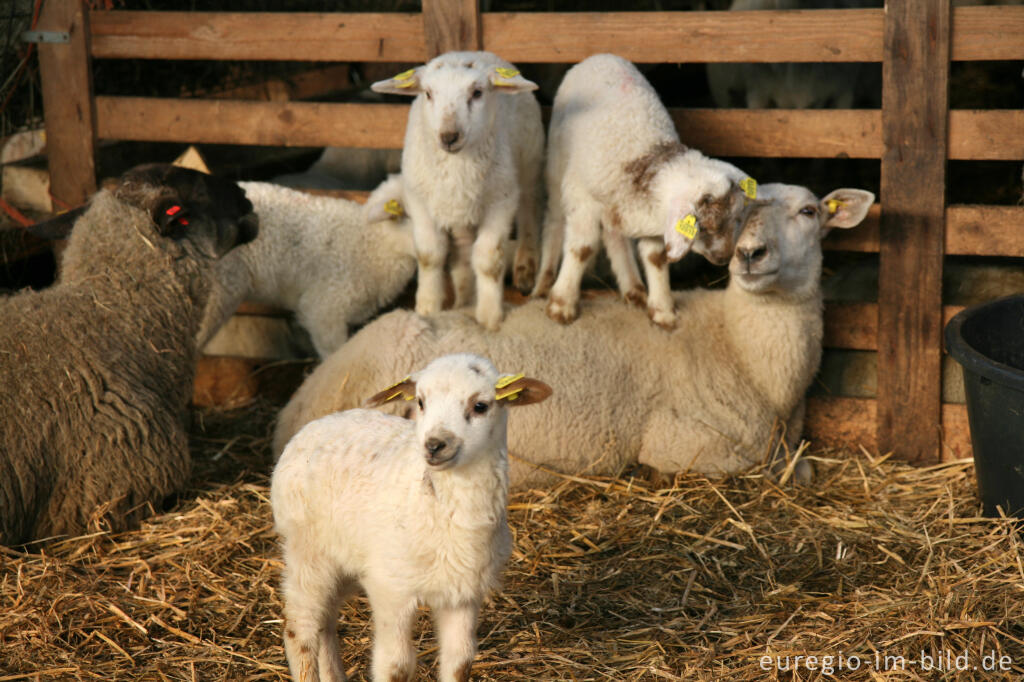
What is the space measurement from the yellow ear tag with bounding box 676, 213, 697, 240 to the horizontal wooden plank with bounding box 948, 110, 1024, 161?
54.8 inches

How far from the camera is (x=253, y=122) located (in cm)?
571

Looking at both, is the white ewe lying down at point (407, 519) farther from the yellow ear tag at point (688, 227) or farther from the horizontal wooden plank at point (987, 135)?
the horizontal wooden plank at point (987, 135)

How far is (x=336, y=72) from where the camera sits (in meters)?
9.87

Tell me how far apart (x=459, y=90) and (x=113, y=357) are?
6.02ft

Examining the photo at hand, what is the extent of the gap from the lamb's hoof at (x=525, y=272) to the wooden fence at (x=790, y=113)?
879mm

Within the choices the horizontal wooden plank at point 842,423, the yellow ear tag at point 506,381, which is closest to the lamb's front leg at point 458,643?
the yellow ear tag at point 506,381

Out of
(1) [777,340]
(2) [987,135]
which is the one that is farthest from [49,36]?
(2) [987,135]

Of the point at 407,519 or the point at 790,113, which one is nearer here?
the point at 407,519

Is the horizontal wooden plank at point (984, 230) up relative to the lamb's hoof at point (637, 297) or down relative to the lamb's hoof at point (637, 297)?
up

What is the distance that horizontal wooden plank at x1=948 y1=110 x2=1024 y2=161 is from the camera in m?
4.73

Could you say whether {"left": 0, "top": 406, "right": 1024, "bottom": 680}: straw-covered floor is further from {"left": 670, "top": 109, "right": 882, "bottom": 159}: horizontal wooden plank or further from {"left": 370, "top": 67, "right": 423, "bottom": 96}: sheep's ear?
{"left": 370, "top": 67, "right": 423, "bottom": 96}: sheep's ear

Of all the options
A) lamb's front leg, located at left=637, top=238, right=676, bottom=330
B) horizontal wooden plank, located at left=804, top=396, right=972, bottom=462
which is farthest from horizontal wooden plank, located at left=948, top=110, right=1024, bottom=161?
lamb's front leg, located at left=637, top=238, right=676, bottom=330

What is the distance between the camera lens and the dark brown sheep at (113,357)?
14.6ft

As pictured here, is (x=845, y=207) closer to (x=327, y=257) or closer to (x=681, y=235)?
(x=681, y=235)
